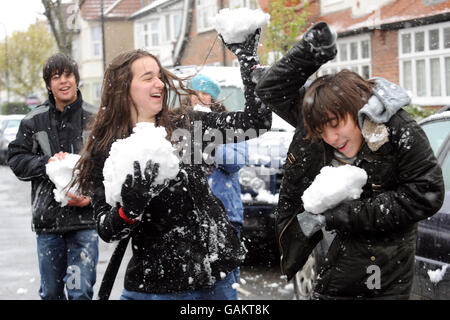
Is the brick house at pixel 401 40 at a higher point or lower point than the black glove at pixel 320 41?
higher

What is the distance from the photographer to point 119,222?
9.66ft

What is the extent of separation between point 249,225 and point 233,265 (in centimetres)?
333

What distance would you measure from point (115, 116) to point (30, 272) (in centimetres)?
493

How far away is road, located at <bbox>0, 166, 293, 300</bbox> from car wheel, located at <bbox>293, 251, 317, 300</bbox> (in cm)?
46

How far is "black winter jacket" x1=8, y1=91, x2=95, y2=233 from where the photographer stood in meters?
4.65

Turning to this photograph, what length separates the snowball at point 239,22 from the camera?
10.0ft

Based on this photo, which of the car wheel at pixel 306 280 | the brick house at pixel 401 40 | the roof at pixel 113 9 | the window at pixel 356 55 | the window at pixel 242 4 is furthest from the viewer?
the roof at pixel 113 9

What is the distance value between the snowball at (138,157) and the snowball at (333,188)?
62 centimetres

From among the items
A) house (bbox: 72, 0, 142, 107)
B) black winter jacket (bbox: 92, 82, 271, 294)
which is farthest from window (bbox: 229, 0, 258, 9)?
house (bbox: 72, 0, 142, 107)

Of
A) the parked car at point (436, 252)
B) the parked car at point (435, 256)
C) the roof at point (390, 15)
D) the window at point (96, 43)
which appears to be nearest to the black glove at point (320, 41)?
the parked car at point (436, 252)

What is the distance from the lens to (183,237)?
3.13m

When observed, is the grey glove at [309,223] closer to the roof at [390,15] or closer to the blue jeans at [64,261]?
the blue jeans at [64,261]

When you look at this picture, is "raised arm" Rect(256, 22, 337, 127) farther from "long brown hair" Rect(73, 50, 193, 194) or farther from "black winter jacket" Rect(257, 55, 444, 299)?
"long brown hair" Rect(73, 50, 193, 194)
